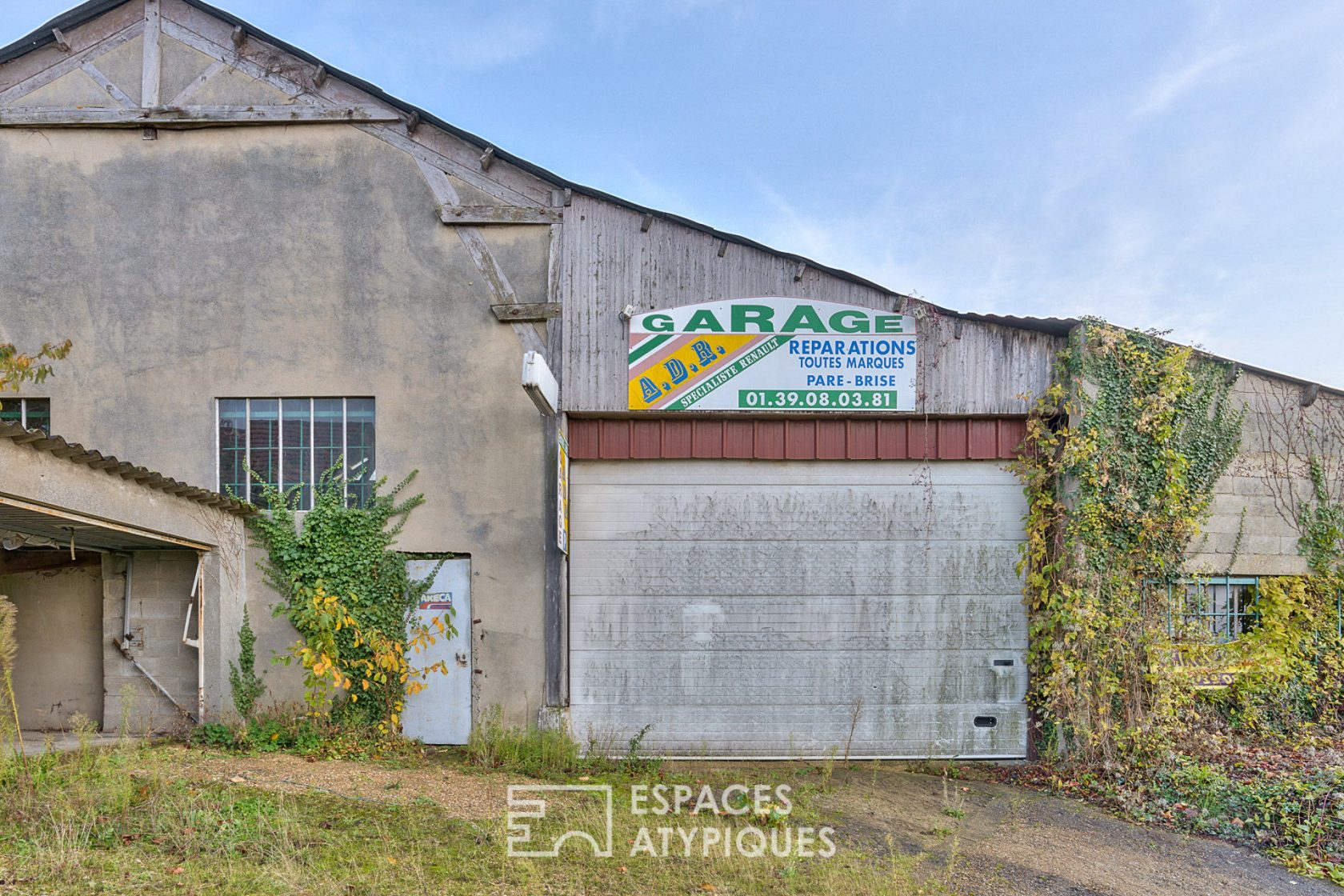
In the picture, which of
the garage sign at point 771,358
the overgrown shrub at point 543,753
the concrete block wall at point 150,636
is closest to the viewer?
the overgrown shrub at point 543,753

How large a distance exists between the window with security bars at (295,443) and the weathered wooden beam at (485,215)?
6.91ft

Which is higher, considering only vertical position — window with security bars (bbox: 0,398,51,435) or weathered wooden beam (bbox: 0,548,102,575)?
window with security bars (bbox: 0,398,51,435)

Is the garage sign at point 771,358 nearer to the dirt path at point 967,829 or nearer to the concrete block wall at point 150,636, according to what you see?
the dirt path at point 967,829

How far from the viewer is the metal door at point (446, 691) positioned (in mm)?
8391

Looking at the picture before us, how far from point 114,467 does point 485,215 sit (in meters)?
4.11

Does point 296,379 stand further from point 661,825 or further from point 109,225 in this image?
point 661,825

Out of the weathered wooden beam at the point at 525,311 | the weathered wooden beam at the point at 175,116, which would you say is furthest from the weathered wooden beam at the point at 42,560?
the weathered wooden beam at the point at 525,311

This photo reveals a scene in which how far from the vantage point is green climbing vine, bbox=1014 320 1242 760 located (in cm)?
800

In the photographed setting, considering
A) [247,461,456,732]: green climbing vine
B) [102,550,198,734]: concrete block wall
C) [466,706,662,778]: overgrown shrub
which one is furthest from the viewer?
[102,550,198,734]: concrete block wall

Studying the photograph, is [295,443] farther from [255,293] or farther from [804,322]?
[804,322]

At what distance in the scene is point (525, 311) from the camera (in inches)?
338

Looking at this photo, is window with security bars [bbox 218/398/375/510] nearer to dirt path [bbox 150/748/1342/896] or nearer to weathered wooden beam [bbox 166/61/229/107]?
dirt path [bbox 150/748/1342/896]

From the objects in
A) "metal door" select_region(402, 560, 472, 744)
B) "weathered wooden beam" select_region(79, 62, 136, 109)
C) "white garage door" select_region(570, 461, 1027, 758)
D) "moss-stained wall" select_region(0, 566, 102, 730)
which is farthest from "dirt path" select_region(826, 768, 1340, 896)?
"weathered wooden beam" select_region(79, 62, 136, 109)

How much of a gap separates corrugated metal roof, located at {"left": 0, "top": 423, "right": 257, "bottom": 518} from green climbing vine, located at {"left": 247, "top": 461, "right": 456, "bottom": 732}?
1.71 feet
